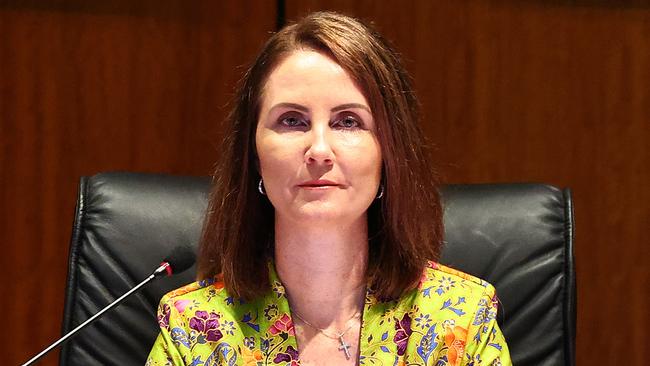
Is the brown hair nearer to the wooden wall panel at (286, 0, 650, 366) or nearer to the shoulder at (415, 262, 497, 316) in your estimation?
the shoulder at (415, 262, 497, 316)

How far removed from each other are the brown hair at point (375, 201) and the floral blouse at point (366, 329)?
3 centimetres

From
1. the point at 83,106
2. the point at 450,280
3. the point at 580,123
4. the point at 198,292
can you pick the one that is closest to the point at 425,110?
the point at 580,123

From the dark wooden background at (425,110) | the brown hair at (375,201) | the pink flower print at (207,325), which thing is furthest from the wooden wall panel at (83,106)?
the pink flower print at (207,325)

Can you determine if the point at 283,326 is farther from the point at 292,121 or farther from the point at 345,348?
the point at 292,121

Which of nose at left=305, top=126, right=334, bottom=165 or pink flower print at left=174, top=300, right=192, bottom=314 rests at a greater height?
nose at left=305, top=126, right=334, bottom=165

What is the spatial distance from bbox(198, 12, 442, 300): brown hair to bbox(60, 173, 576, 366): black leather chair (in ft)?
0.61

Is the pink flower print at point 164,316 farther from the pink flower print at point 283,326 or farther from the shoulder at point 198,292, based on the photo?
the pink flower print at point 283,326

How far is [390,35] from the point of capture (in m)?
2.48

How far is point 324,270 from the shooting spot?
5.36 feet

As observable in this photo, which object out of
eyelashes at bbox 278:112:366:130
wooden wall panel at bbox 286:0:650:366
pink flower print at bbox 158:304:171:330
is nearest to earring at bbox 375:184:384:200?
eyelashes at bbox 278:112:366:130

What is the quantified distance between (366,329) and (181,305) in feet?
0.88

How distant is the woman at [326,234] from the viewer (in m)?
1.56

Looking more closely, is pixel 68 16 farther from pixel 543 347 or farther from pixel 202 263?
pixel 543 347

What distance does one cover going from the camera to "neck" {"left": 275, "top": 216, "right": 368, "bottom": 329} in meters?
1.62
